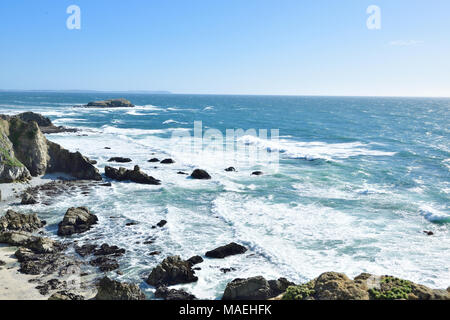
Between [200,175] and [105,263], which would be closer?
[105,263]

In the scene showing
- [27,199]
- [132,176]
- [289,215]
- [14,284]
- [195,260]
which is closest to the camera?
[14,284]

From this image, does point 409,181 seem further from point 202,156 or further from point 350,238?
point 202,156

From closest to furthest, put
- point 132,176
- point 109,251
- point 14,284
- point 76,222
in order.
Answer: point 14,284
point 109,251
point 76,222
point 132,176

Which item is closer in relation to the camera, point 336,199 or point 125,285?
point 125,285

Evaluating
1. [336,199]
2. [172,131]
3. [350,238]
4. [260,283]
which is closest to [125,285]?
[260,283]

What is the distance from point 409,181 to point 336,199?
12.3m

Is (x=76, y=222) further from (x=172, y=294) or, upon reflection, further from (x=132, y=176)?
(x=132, y=176)

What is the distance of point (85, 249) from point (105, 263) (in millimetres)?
2146

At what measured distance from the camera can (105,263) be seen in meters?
18.5

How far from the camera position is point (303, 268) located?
18516mm

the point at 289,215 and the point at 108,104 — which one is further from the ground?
the point at 108,104

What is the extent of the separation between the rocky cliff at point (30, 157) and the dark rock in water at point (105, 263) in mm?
16980

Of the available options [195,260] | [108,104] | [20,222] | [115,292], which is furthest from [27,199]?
[108,104]

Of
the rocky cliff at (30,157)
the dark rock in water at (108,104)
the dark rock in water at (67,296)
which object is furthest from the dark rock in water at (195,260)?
the dark rock in water at (108,104)
